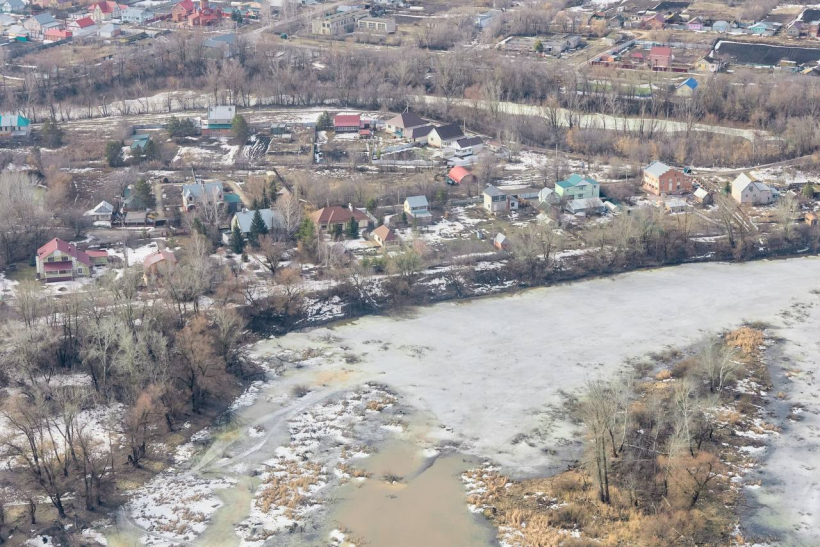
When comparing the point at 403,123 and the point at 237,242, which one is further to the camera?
the point at 403,123

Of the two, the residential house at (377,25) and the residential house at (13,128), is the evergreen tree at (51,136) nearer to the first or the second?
the residential house at (13,128)

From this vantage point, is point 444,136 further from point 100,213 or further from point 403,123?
point 100,213

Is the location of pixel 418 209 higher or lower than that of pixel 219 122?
lower

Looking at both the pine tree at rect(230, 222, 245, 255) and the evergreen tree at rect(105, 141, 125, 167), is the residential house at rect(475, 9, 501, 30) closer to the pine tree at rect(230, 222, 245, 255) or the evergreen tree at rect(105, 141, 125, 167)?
the evergreen tree at rect(105, 141, 125, 167)

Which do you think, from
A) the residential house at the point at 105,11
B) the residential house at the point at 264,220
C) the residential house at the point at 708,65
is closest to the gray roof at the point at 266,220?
the residential house at the point at 264,220

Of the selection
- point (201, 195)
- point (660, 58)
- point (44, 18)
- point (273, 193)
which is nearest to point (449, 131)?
point (273, 193)

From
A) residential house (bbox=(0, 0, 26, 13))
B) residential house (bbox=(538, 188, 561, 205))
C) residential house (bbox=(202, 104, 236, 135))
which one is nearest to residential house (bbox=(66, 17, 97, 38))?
residential house (bbox=(0, 0, 26, 13))
